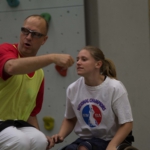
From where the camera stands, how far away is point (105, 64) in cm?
259

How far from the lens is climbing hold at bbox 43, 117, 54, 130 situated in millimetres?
3709

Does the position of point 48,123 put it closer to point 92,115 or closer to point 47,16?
point 47,16

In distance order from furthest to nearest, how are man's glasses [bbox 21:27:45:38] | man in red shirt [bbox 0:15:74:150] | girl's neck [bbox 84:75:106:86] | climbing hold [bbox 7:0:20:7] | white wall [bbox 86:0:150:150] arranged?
climbing hold [bbox 7:0:20:7] → white wall [bbox 86:0:150:150] → girl's neck [bbox 84:75:106:86] → man's glasses [bbox 21:27:45:38] → man in red shirt [bbox 0:15:74:150]

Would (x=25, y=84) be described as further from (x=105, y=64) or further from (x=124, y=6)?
(x=124, y=6)

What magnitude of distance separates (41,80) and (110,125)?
570 mm

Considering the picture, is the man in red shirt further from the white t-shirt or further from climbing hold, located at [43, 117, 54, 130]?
climbing hold, located at [43, 117, 54, 130]

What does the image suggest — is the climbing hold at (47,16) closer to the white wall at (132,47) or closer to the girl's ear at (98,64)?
the white wall at (132,47)

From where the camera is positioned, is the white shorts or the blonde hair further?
the blonde hair

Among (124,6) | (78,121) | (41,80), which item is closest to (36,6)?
(124,6)

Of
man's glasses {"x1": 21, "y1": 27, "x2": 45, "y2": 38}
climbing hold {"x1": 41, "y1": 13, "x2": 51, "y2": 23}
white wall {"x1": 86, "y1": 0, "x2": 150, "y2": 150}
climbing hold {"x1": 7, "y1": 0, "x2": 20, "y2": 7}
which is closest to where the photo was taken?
man's glasses {"x1": 21, "y1": 27, "x2": 45, "y2": 38}

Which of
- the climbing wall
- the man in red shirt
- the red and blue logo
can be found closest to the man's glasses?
the man in red shirt

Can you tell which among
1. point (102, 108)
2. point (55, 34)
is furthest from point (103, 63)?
point (55, 34)

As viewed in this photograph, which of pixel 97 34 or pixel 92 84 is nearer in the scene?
pixel 92 84

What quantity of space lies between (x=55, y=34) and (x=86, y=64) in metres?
1.29
